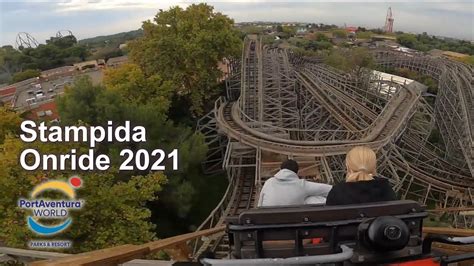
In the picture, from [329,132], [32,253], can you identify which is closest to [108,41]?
[329,132]

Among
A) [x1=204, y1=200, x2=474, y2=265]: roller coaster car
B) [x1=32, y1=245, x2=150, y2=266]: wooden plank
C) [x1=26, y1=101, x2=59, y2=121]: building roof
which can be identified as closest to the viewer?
[x1=204, y1=200, x2=474, y2=265]: roller coaster car

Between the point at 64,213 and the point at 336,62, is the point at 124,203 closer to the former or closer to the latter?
the point at 64,213

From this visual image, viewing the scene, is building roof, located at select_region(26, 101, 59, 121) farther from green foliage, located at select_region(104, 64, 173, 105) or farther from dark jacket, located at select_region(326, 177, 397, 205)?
dark jacket, located at select_region(326, 177, 397, 205)

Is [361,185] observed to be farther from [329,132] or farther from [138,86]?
[138,86]

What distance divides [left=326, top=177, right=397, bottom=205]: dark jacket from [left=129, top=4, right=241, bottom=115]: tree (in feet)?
74.5

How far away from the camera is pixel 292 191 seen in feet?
13.0

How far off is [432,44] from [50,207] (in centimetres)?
6804

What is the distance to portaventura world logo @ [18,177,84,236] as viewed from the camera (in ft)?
34.3

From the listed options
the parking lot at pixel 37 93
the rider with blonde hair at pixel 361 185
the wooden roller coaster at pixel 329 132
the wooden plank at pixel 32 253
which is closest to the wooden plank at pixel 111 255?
the wooden plank at pixel 32 253

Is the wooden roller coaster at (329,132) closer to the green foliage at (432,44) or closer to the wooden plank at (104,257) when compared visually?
the wooden plank at (104,257)

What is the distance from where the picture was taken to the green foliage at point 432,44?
62250mm

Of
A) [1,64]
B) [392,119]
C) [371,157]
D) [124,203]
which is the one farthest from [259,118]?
[1,64]

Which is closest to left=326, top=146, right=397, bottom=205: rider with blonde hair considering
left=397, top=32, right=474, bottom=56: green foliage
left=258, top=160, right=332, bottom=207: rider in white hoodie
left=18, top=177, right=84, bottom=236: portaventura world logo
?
left=258, top=160, right=332, bottom=207: rider in white hoodie

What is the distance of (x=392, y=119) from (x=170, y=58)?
44.6 feet
